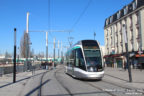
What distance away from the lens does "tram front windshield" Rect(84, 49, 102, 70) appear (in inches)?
573

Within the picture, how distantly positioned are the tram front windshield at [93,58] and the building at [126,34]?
14.9 metres

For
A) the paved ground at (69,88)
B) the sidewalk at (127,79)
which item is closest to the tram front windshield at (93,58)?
the paved ground at (69,88)

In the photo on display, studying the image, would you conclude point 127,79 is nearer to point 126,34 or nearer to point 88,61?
point 88,61

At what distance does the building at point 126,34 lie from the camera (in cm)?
3497

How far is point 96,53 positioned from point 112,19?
1432 inches

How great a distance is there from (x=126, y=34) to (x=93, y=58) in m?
28.6

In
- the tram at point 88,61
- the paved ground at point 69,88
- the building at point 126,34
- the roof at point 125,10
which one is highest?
the roof at point 125,10

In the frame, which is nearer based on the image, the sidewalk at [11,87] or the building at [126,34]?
the sidewalk at [11,87]

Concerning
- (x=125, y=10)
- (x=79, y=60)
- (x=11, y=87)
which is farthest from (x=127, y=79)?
(x=125, y=10)

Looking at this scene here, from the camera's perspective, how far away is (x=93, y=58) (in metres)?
14.9

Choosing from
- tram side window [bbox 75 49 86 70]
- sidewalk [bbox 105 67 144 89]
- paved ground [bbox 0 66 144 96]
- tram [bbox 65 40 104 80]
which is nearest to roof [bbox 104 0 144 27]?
sidewalk [bbox 105 67 144 89]

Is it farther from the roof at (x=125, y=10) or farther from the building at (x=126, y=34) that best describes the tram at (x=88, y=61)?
the roof at (x=125, y=10)

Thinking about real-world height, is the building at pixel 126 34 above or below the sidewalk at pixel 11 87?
above

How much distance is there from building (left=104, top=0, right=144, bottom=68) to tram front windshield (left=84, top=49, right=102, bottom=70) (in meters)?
14.9
